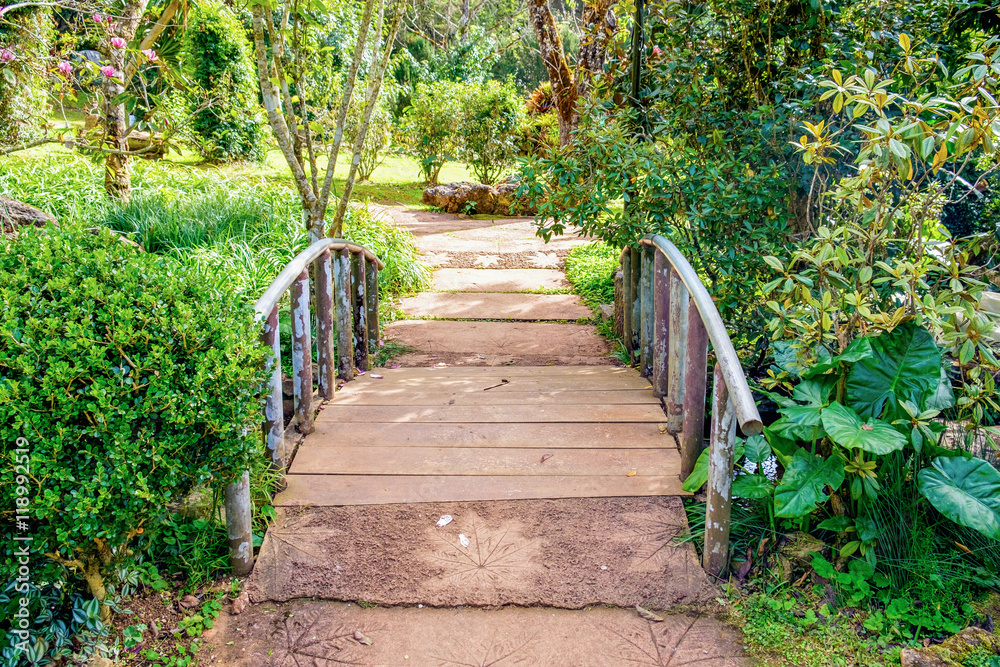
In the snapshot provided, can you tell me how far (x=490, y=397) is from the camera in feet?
13.4

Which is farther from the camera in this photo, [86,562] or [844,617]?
[844,617]

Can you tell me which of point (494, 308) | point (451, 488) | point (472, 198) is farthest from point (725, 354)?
point (472, 198)

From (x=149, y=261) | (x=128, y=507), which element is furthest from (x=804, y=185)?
(x=128, y=507)

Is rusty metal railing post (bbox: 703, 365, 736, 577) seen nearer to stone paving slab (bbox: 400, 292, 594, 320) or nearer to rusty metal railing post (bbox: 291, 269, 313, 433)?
rusty metal railing post (bbox: 291, 269, 313, 433)

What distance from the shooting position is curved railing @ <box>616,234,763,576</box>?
2.64 meters

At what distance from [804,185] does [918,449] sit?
2228 mm

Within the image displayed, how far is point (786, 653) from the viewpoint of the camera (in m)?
2.40

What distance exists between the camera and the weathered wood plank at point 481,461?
3236mm

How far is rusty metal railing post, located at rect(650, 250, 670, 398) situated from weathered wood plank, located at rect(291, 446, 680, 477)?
618 millimetres

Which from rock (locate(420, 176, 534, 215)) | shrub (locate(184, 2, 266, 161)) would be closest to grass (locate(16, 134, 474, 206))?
shrub (locate(184, 2, 266, 161))

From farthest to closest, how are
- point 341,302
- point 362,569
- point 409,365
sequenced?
point 409,365 → point 341,302 → point 362,569

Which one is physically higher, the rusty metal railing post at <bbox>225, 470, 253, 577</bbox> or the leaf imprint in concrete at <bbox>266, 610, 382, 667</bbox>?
the rusty metal railing post at <bbox>225, 470, 253, 577</bbox>

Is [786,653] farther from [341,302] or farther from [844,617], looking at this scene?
[341,302]

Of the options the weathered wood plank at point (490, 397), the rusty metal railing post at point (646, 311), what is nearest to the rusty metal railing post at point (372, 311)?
the weathered wood plank at point (490, 397)
